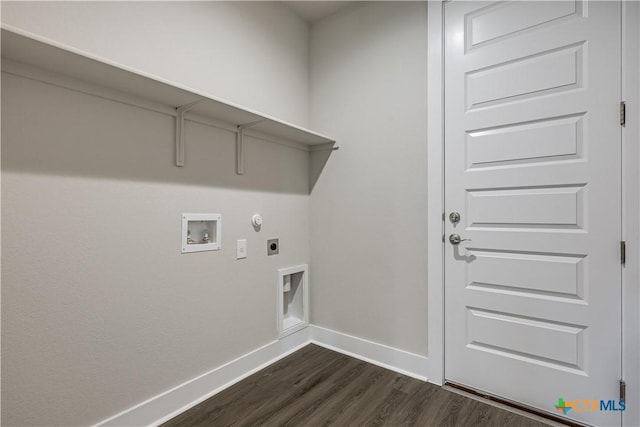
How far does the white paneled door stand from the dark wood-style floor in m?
0.22

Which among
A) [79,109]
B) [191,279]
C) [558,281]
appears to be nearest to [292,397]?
[191,279]

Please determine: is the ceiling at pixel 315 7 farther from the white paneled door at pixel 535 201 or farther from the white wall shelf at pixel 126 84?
the white wall shelf at pixel 126 84

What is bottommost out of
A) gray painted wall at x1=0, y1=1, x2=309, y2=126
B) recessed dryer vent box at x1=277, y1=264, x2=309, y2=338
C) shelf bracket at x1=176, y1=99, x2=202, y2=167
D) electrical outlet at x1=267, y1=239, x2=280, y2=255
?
recessed dryer vent box at x1=277, y1=264, x2=309, y2=338

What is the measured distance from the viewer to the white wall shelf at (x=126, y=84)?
1.07 meters

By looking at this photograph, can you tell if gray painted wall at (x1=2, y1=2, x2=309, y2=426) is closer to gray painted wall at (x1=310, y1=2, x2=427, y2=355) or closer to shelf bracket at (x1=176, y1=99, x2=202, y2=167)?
shelf bracket at (x1=176, y1=99, x2=202, y2=167)

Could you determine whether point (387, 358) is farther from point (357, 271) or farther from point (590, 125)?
point (590, 125)

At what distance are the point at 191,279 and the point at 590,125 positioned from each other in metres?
2.31

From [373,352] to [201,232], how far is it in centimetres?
152

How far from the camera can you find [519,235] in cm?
169

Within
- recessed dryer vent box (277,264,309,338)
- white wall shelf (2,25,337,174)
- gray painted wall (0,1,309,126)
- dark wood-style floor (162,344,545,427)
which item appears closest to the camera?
white wall shelf (2,25,337,174)

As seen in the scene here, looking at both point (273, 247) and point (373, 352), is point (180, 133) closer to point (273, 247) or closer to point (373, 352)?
point (273, 247)

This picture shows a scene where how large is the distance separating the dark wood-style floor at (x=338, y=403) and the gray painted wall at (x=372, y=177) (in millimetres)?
293

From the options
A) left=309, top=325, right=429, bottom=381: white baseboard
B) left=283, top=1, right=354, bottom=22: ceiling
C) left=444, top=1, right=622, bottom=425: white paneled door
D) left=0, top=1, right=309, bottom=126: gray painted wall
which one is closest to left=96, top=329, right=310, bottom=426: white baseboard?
left=309, top=325, right=429, bottom=381: white baseboard

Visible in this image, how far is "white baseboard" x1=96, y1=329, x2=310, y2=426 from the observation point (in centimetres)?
150
